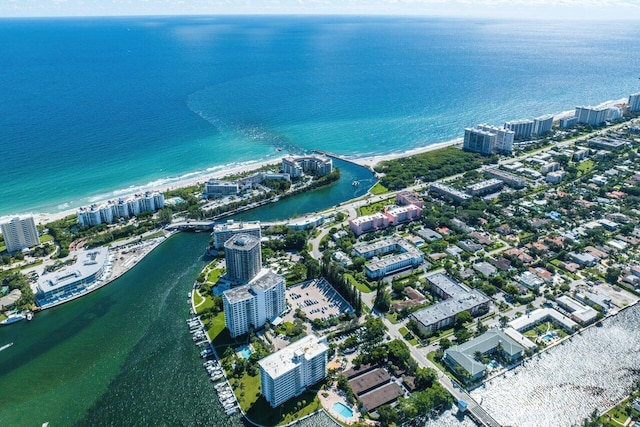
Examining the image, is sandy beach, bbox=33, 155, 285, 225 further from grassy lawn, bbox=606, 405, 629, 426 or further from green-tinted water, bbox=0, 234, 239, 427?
grassy lawn, bbox=606, 405, 629, 426

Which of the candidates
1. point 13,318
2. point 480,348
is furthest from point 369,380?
point 13,318

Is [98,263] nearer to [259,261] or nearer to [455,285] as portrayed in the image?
[259,261]

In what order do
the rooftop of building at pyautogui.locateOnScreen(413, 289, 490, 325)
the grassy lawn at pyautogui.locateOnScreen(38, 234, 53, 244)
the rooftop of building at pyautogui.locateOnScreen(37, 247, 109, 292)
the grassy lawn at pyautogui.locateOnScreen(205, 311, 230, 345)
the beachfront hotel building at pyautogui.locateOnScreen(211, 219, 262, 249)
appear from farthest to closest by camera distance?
the grassy lawn at pyautogui.locateOnScreen(38, 234, 53, 244)
the beachfront hotel building at pyautogui.locateOnScreen(211, 219, 262, 249)
the rooftop of building at pyautogui.locateOnScreen(37, 247, 109, 292)
the grassy lawn at pyautogui.locateOnScreen(205, 311, 230, 345)
the rooftop of building at pyautogui.locateOnScreen(413, 289, 490, 325)

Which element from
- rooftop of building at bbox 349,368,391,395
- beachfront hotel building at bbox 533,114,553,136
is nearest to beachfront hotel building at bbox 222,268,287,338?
rooftop of building at bbox 349,368,391,395

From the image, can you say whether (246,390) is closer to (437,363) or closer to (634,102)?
(437,363)

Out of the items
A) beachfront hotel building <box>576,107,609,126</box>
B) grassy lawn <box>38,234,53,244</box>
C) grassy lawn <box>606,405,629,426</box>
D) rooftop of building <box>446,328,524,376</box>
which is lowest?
grassy lawn <box>606,405,629,426</box>

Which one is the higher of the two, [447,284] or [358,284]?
[447,284]
